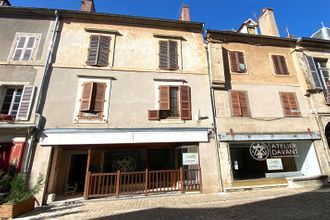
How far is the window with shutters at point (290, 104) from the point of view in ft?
36.3

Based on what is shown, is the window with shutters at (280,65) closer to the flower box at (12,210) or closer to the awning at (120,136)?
the awning at (120,136)

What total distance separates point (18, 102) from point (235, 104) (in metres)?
10.8

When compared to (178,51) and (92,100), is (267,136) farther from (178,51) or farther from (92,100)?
(92,100)

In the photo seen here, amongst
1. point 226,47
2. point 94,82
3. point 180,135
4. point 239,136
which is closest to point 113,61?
point 94,82

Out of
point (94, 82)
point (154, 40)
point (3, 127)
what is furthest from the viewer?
point (154, 40)

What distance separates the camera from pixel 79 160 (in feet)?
34.2

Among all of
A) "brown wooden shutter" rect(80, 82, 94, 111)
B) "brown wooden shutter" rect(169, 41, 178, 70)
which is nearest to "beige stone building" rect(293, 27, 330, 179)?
"brown wooden shutter" rect(169, 41, 178, 70)

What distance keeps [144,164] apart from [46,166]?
15.1 feet

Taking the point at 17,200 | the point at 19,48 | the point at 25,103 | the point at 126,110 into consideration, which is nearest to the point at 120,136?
the point at 126,110

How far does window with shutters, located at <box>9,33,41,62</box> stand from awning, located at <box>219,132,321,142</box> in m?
10.4

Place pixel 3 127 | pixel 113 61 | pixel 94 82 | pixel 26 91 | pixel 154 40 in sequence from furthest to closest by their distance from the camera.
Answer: pixel 154 40, pixel 113 61, pixel 94 82, pixel 26 91, pixel 3 127

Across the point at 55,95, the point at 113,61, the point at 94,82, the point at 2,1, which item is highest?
the point at 2,1

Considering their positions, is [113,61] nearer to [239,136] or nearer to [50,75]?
[50,75]

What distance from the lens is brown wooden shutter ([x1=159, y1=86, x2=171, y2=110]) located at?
9883mm
